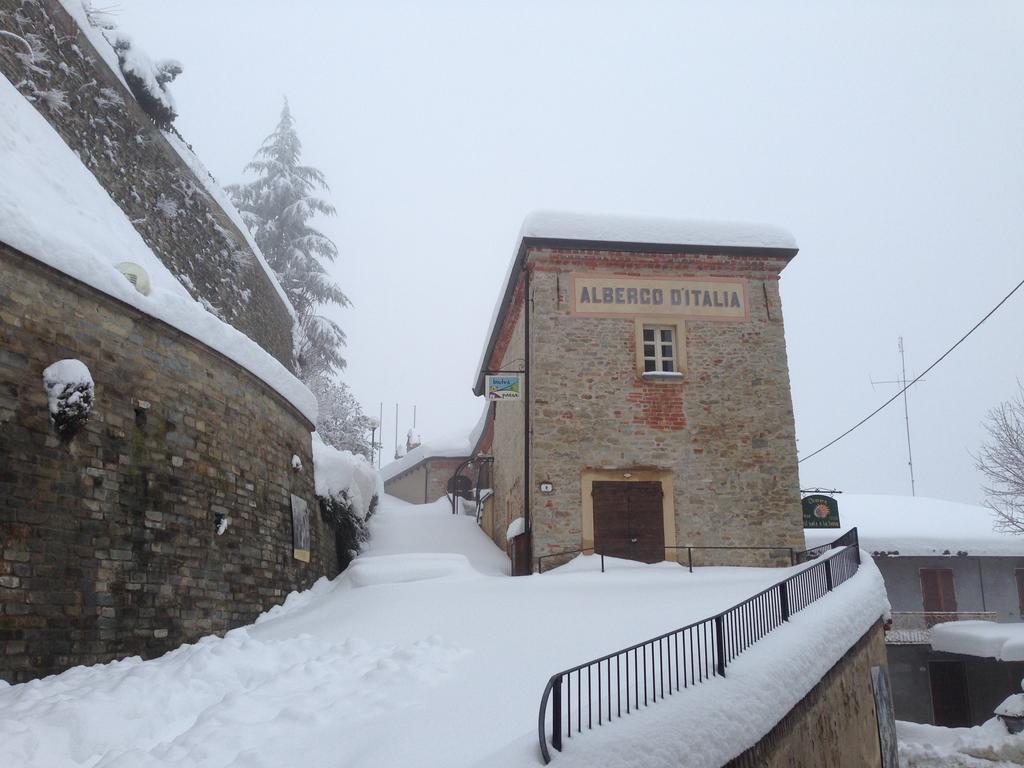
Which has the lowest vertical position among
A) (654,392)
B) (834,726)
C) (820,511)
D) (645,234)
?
(834,726)

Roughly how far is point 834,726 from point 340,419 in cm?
2021

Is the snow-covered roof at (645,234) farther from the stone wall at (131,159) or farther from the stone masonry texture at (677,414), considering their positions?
the stone wall at (131,159)

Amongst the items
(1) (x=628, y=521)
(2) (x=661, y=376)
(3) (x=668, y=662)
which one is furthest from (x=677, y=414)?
(3) (x=668, y=662)

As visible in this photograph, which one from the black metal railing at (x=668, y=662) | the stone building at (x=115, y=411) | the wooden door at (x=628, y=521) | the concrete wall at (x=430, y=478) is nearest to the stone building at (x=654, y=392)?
the wooden door at (x=628, y=521)

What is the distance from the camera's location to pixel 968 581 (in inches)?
1029

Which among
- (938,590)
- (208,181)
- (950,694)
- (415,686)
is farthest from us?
(938,590)

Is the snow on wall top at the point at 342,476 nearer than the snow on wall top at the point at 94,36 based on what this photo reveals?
No

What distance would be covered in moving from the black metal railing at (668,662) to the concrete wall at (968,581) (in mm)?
15109

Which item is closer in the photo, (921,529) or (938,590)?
(938,590)

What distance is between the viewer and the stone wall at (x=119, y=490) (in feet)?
24.8

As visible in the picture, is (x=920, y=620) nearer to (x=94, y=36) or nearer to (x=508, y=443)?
(x=508, y=443)

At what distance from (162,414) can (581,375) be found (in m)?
8.22

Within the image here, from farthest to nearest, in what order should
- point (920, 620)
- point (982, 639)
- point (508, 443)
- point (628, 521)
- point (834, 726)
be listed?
point (920, 620) < point (982, 639) < point (508, 443) < point (628, 521) < point (834, 726)

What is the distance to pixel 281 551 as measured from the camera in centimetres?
1246
